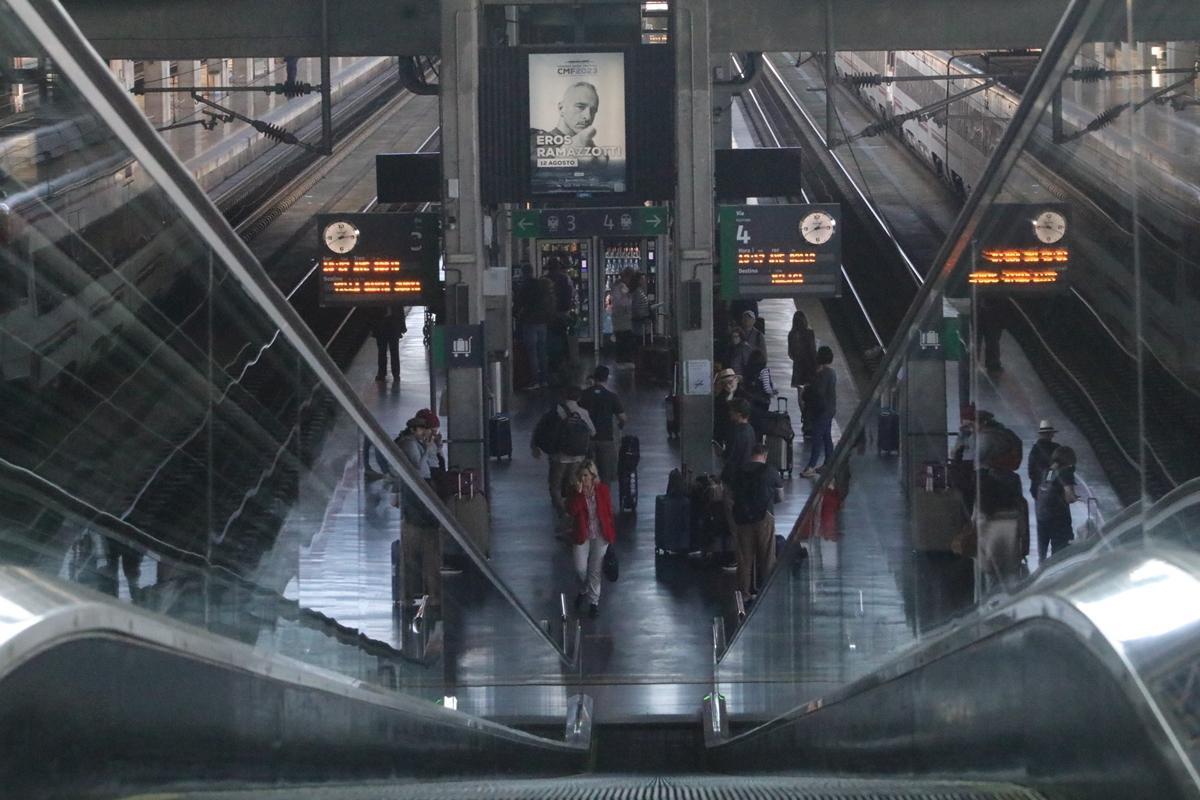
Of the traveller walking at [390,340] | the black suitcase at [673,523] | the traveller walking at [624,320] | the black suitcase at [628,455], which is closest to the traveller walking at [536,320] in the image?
the traveller walking at [390,340]

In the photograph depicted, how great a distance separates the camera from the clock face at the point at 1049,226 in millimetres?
3532

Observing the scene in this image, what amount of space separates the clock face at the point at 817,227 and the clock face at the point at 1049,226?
13.1m

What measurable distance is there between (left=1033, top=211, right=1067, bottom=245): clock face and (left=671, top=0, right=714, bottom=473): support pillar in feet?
40.3

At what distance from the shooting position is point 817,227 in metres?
16.8

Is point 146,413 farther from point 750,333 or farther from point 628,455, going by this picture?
point 750,333

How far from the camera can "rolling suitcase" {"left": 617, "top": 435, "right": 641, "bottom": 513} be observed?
50.8 ft

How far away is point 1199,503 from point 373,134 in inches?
1538

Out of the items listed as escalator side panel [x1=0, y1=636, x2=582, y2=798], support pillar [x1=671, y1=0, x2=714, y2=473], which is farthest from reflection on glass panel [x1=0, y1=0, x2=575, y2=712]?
support pillar [x1=671, y1=0, x2=714, y2=473]

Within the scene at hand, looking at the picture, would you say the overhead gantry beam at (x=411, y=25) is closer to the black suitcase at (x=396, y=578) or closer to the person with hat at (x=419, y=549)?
the person with hat at (x=419, y=549)

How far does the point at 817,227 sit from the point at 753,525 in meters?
4.97

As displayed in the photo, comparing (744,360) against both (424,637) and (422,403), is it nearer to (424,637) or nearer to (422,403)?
(422,403)

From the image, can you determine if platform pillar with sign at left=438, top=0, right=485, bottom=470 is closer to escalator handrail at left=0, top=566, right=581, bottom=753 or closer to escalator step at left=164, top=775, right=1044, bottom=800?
escalator step at left=164, top=775, right=1044, bottom=800

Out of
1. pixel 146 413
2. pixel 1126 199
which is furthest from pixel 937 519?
pixel 146 413

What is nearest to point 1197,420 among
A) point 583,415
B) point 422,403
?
point 583,415
